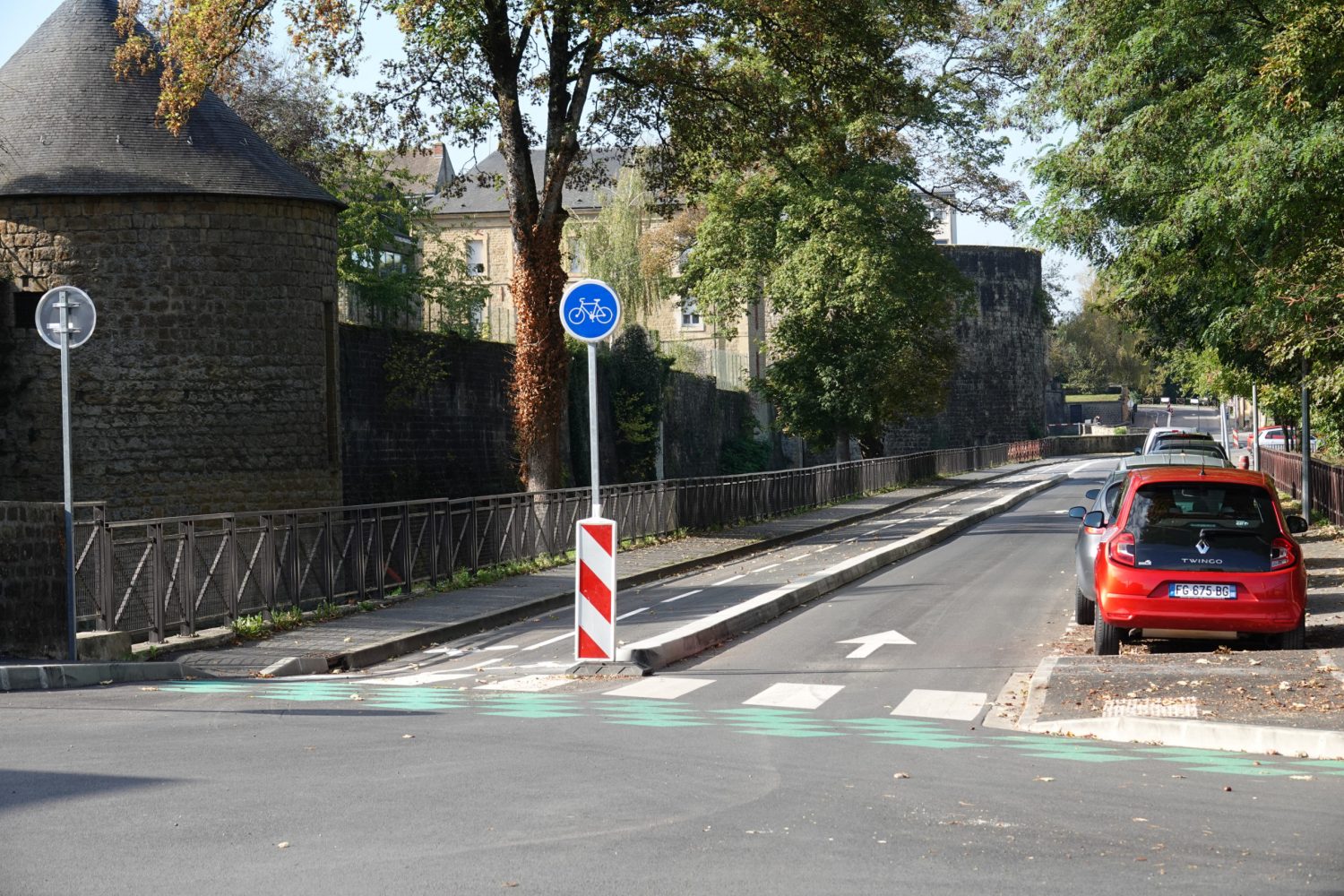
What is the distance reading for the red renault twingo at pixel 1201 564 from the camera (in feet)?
40.8

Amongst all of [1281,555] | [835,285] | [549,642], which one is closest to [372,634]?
[549,642]

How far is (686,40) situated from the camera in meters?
26.4

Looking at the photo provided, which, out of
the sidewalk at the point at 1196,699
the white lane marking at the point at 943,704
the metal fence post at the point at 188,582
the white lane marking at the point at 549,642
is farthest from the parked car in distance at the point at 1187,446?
the metal fence post at the point at 188,582

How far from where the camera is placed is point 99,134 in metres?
24.7

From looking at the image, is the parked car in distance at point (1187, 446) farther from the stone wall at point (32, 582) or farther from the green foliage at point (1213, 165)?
the stone wall at point (32, 582)

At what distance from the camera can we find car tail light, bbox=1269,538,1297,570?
12453 mm

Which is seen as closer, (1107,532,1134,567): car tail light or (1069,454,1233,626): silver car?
(1107,532,1134,567): car tail light

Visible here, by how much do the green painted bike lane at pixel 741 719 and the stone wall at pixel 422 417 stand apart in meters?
17.1

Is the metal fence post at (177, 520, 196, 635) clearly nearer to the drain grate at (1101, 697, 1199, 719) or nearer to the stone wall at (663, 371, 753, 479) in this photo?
the drain grate at (1101, 697, 1199, 719)

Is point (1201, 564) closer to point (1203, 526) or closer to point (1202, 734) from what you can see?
point (1203, 526)

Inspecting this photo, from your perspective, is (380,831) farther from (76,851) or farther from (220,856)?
(76,851)

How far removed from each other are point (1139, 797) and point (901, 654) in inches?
259

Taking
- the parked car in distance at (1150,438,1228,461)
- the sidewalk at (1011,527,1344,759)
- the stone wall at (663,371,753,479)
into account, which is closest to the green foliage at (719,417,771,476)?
the stone wall at (663,371,753,479)

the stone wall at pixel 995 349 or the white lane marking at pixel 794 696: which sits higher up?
the stone wall at pixel 995 349
